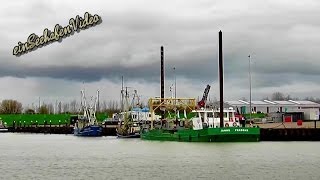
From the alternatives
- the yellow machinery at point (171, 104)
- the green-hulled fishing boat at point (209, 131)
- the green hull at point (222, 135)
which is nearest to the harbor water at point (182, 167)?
the green hull at point (222, 135)

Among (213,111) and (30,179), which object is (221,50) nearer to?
(213,111)

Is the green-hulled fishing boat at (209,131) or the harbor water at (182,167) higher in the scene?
the green-hulled fishing boat at (209,131)

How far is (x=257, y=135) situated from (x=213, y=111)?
7.58m

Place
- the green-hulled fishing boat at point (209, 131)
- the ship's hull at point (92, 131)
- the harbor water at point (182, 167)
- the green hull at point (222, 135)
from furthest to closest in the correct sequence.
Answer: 1. the ship's hull at point (92, 131)
2. the green-hulled fishing boat at point (209, 131)
3. the green hull at point (222, 135)
4. the harbor water at point (182, 167)

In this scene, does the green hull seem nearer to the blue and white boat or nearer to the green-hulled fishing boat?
the green-hulled fishing boat

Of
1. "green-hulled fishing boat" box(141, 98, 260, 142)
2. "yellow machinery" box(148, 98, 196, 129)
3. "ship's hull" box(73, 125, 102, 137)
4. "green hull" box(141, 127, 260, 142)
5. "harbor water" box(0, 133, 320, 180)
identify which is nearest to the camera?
"harbor water" box(0, 133, 320, 180)

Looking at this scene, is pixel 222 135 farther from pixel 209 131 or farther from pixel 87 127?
pixel 87 127

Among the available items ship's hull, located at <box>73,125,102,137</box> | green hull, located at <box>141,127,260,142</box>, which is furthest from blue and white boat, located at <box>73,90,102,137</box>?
green hull, located at <box>141,127,260,142</box>

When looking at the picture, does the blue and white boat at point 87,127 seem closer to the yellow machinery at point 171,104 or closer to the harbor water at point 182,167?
the yellow machinery at point 171,104

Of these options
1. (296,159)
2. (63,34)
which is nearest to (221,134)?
(296,159)

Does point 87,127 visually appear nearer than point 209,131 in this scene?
No

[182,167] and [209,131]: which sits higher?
[209,131]

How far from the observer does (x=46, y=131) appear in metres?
189

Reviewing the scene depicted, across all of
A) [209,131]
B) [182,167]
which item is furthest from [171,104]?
[182,167]
